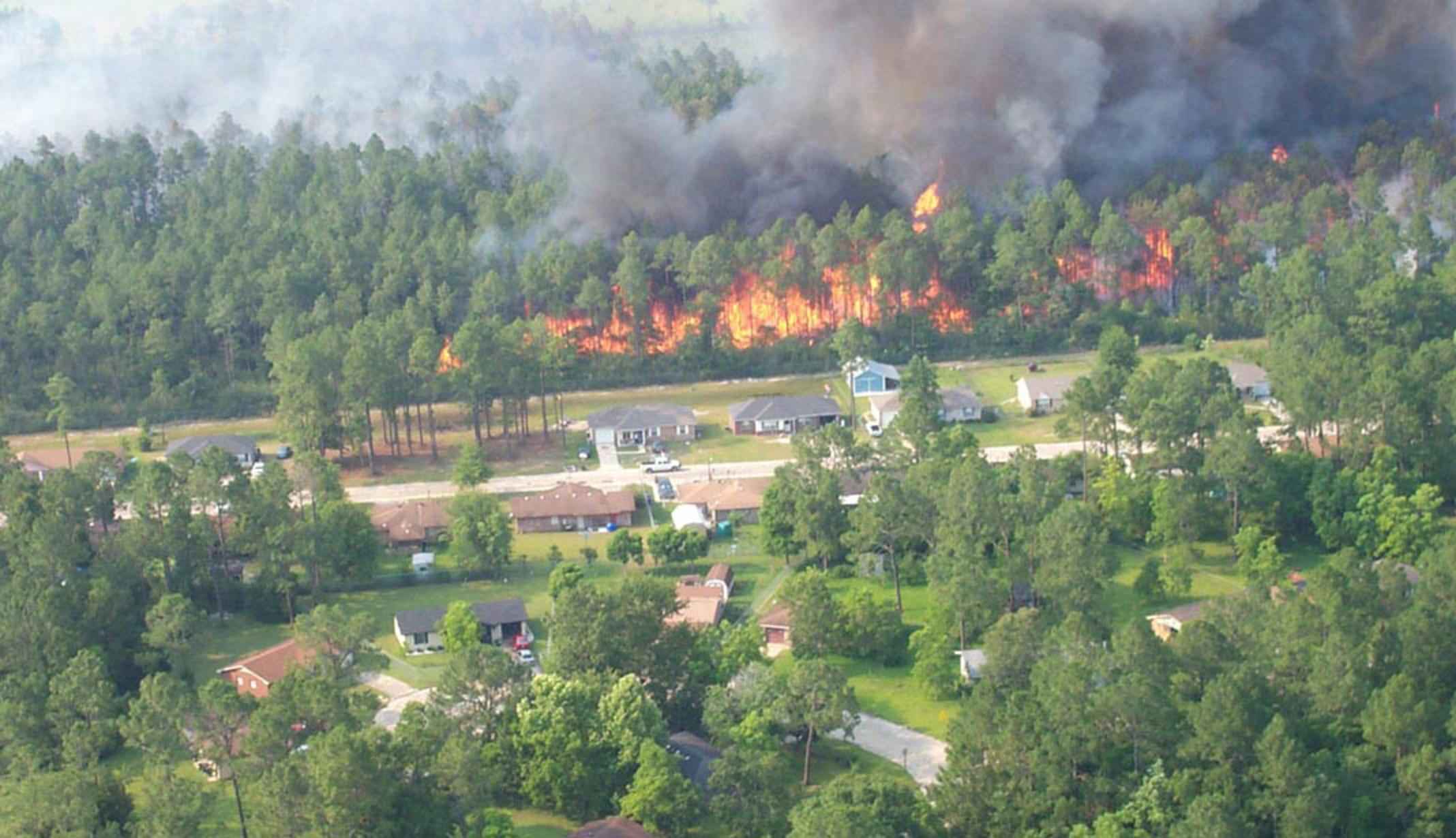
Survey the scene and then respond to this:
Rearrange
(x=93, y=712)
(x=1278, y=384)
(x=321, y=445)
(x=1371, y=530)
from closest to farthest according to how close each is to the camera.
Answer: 1. (x=93, y=712)
2. (x=1371, y=530)
3. (x=1278, y=384)
4. (x=321, y=445)

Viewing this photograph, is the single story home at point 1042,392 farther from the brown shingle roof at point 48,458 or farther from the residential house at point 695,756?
the brown shingle roof at point 48,458

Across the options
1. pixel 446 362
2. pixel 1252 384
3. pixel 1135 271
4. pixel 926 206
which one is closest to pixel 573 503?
pixel 446 362

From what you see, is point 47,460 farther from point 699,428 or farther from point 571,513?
point 699,428

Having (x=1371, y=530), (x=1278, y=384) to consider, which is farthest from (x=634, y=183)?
(x=1371, y=530)

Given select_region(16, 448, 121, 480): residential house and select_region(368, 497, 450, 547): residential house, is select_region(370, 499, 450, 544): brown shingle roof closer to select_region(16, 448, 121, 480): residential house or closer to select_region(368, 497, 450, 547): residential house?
select_region(368, 497, 450, 547): residential house

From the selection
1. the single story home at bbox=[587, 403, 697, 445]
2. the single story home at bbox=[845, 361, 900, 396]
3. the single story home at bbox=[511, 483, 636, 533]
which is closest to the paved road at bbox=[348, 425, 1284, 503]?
the single story home at bbox=[511, 483, 636, 533]

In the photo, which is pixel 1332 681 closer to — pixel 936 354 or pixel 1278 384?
pixel 1278 384
